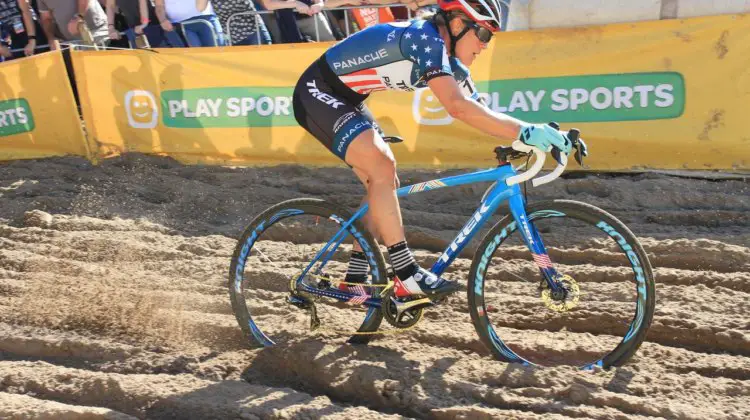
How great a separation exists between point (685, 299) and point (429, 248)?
81.6 inches

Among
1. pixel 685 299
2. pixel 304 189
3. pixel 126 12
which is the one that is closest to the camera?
pixel 685 299

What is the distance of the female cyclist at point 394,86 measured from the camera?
467 centimetres

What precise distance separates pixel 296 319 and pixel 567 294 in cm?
184

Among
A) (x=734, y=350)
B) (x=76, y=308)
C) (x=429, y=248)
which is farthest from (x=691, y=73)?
(x=76, y=308)

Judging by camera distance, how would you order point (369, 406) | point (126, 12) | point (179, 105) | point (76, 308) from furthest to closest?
point (126, 12) < point (179, 105) < point (76, 308) < point (369, 406)

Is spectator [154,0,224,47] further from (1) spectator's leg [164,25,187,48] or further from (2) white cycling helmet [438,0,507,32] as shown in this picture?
(2) white cycling helmet [438,0,507,32]

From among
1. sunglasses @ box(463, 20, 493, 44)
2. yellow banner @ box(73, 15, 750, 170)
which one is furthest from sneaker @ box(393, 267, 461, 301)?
yellow banner @ box(73, 15, 750, 170)

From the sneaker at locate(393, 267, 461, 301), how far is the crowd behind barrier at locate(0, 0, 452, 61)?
462cm

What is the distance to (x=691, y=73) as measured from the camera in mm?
7871

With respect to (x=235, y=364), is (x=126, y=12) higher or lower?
higher

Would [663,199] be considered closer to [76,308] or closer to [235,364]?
[235,364]

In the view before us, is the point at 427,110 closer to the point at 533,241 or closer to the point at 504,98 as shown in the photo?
the point at 504,98

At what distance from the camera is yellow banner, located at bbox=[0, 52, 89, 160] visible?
32.4 ft

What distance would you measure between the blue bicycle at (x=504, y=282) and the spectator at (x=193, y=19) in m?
4.23
